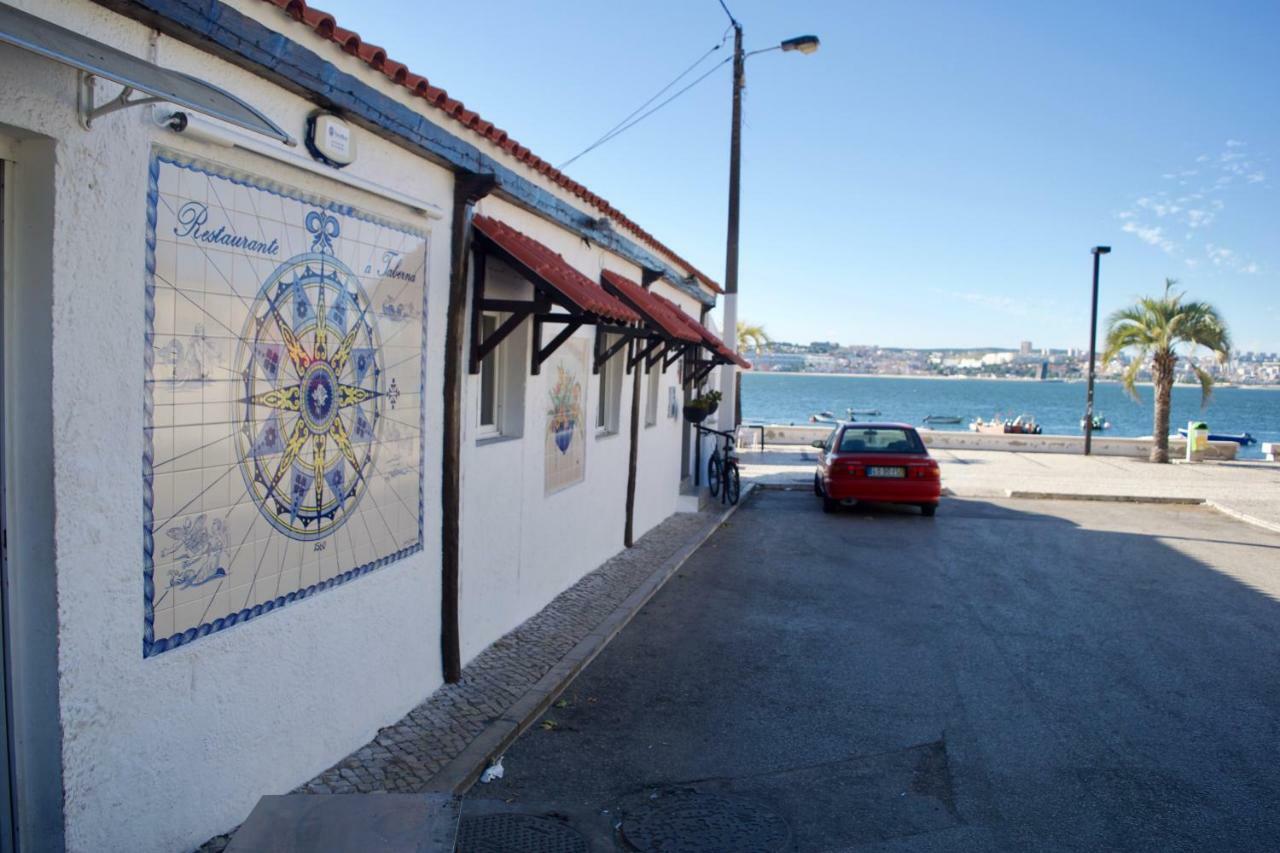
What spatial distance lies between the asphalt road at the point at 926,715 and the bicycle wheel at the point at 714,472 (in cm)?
494

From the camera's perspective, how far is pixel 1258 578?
33.5 ft

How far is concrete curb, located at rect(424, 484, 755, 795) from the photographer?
4.62 m

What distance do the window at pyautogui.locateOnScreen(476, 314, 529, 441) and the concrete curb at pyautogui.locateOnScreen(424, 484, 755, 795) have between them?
171cm

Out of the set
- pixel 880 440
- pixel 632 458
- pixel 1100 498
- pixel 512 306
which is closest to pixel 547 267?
pixel 512 306

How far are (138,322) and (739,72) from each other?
1439 cm

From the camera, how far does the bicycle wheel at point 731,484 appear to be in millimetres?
15297

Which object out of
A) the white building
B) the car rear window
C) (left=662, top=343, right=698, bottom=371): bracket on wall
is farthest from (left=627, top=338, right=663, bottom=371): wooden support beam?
the car rear window

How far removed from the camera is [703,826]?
4262 millimetres

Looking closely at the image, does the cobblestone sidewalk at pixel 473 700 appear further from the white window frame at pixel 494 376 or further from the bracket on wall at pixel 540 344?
the bracket on wall at pixel 540 344

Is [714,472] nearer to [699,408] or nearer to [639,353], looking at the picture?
[699,408]

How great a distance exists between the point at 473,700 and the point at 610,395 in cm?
520

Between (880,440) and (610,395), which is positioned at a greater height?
(610,395)

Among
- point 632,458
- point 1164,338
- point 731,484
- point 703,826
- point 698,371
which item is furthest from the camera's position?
point 1164,338

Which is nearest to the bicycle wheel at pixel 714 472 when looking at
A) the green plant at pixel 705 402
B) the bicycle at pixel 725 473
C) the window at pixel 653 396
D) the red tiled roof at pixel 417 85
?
the bicycle at pixel 725 473
